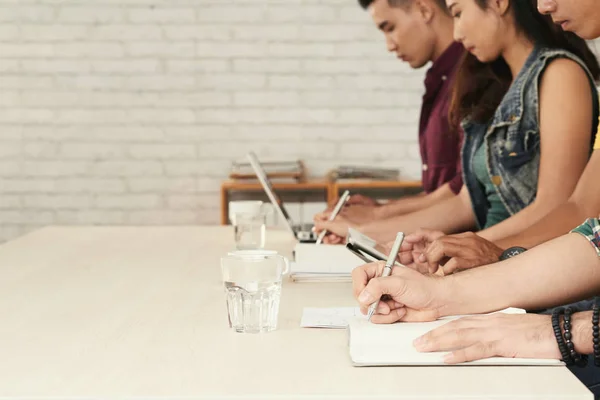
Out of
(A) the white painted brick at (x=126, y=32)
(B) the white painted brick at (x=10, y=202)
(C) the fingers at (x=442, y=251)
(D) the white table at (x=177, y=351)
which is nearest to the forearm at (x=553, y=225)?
(C) the fingers at (x=442, y=251)

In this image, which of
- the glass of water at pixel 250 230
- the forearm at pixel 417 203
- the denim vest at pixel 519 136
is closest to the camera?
the denim vest at pixel 519 136

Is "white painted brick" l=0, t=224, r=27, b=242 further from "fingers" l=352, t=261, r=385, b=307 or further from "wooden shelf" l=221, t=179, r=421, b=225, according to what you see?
"fingers" l=352, t=261, r=385, b=307

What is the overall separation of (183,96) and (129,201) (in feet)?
2.04

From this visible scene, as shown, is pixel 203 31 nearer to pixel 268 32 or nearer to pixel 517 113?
pixel 268 32

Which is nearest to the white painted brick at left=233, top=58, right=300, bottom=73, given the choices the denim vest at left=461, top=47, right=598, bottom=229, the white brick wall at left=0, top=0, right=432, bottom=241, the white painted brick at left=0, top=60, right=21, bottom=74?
the white brick wall at left=0, top=0, right=432, bottom=241

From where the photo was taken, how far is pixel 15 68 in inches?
196

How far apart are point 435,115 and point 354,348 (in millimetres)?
2288

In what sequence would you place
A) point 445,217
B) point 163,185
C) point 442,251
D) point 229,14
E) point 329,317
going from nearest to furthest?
point 329,317
point 442,251
point 445,217
point 229,14
point 163,185

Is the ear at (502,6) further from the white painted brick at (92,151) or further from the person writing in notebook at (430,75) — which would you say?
the white painted brick at (92,151)

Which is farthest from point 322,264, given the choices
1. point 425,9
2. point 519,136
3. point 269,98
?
point 269,98

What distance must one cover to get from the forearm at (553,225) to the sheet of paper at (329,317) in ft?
2.06

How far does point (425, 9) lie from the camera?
362 centimetres

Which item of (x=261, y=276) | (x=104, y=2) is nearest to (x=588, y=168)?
(x=261, y=276)

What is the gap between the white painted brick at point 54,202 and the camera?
5051mm
